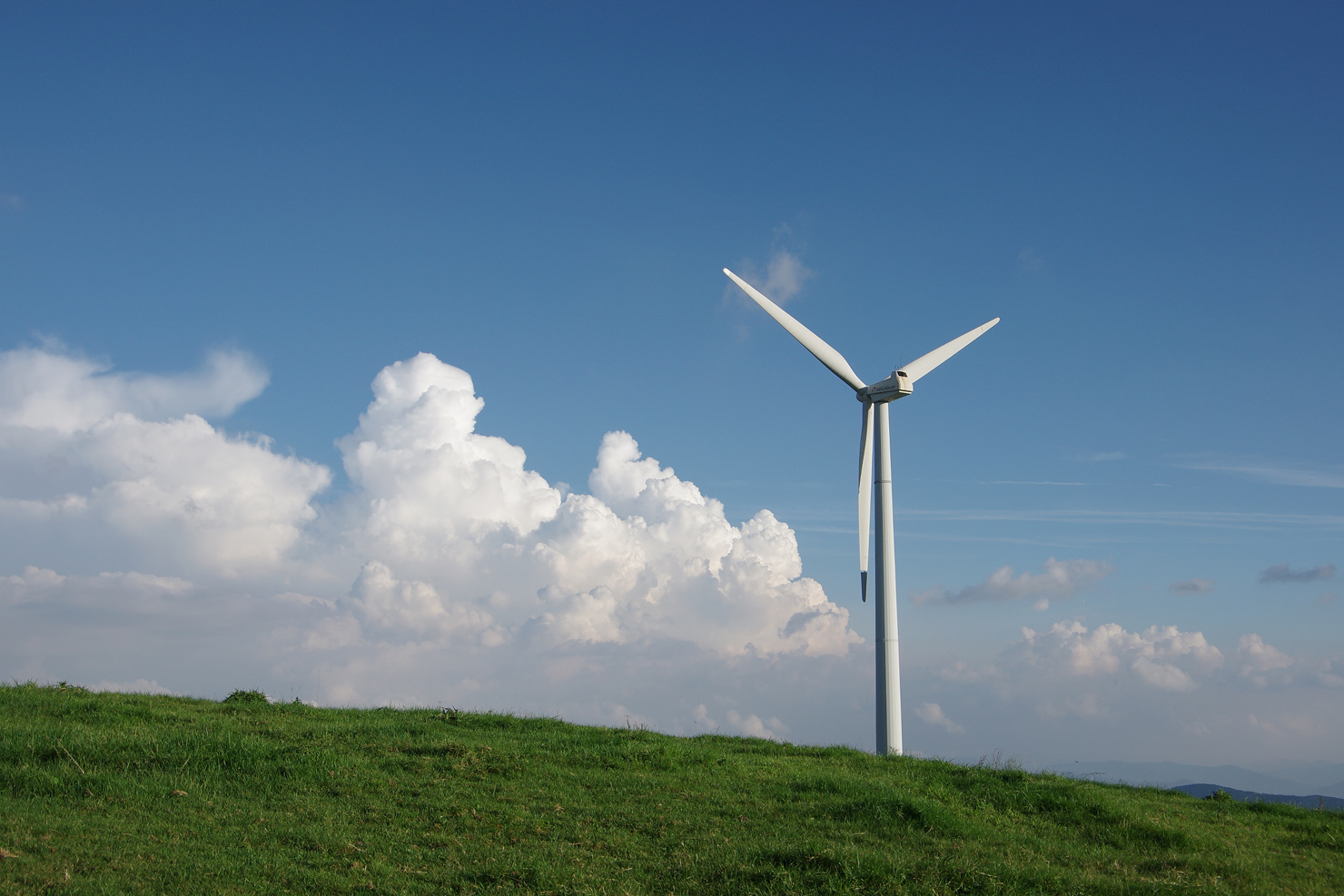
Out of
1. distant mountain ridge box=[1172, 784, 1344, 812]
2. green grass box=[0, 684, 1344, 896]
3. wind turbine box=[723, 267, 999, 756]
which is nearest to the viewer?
green grass box=[0, 684, 1344, 896]

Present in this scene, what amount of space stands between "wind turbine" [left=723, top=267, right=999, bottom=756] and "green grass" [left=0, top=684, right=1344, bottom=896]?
10.2 metres

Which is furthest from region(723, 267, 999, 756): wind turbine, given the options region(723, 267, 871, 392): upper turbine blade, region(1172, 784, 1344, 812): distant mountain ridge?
region(1172, 784, 1344, 812): distant mountain ridge

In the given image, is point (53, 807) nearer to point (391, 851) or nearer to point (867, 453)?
point (391, 851)

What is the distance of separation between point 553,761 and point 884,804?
7237mm

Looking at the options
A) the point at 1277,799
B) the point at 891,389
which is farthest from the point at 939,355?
the point at 1277,799

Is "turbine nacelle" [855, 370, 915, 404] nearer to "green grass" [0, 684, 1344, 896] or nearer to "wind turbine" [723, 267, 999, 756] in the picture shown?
"wind turbine" [723, 267, 999, 756]

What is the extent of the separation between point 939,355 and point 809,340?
5750mm

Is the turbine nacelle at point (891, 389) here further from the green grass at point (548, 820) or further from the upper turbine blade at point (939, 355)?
the green grass at point (548, 820)

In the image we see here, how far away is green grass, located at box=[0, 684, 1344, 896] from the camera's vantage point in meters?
12.7

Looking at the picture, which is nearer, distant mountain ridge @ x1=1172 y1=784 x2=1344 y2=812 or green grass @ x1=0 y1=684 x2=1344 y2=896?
green grass @ x1=0 y1=684 x2=1344 y2=896

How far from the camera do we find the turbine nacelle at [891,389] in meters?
36.4

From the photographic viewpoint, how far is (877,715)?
33.4m

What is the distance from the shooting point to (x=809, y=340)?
38969 millimetres

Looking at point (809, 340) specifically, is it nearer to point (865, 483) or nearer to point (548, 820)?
point (865, 483)
